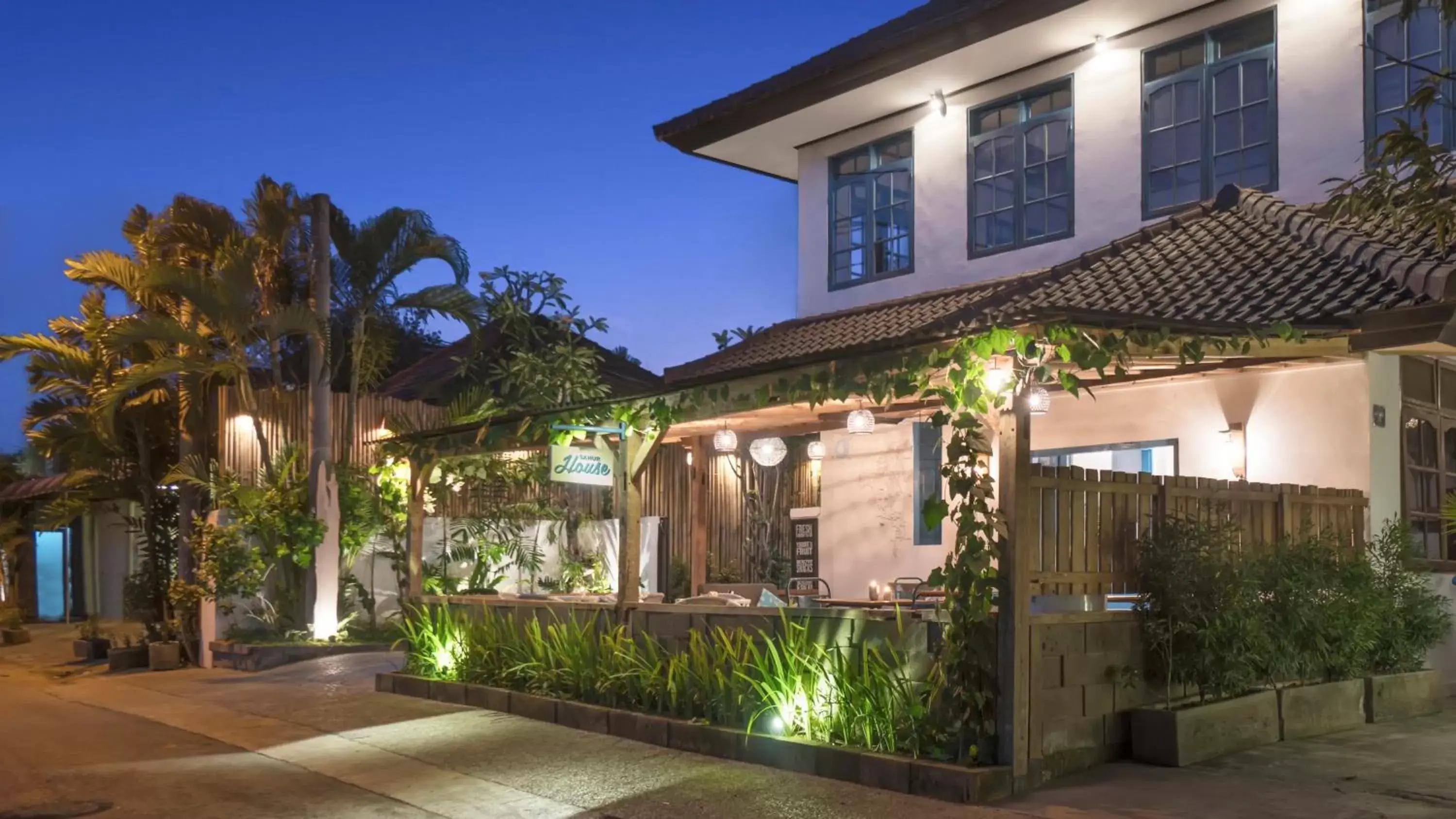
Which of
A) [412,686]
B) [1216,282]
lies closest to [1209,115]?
[1216,282]

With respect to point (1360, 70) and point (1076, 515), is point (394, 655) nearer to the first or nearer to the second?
point (1076, 515)

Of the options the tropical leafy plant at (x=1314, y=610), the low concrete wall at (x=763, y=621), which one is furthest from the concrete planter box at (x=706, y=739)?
the tropical leafy plant at (x=1314, y=610)

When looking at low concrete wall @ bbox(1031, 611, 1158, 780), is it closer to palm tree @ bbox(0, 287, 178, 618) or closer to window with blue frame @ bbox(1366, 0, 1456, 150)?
window with blue frame @ bbox(1366, 0, 1456, 150)

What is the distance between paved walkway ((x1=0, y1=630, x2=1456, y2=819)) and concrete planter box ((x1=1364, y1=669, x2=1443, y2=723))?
0.69 ft

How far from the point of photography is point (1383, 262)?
10586 mm

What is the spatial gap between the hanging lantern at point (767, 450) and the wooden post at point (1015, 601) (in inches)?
230

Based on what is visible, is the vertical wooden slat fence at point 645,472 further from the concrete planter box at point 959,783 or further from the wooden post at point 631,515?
the concrete planter box at point 959,783

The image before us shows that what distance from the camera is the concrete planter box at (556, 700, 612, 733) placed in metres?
Result: 10.5

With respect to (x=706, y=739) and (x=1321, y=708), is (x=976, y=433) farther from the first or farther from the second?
(x=1321, y=708)

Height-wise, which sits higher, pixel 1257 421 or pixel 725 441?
pixel 1257 421

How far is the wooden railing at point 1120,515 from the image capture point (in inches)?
330

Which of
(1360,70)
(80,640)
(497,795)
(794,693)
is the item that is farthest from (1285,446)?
(80,640)

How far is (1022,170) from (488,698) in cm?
831

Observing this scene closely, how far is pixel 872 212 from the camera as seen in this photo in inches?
655
